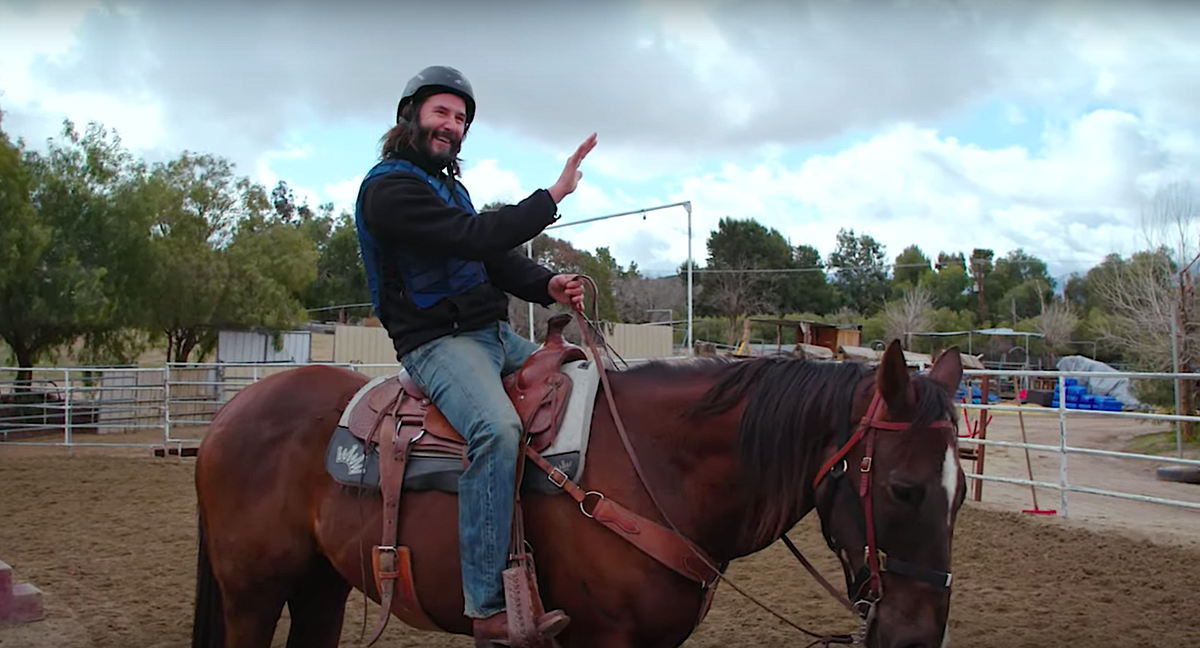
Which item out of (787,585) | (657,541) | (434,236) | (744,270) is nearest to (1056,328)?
(744,270)

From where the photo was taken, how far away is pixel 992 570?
6449 millimetres

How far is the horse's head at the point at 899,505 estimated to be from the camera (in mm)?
2109

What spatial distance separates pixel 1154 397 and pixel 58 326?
87.5 feet

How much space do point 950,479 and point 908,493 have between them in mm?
121

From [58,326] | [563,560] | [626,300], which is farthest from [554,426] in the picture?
[626,300]

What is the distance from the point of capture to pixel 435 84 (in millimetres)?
2865

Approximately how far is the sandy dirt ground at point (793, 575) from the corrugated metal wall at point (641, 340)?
14954 mm

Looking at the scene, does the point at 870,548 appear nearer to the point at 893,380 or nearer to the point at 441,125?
the point at 893,380

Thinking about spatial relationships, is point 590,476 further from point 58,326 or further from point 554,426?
point 58,326

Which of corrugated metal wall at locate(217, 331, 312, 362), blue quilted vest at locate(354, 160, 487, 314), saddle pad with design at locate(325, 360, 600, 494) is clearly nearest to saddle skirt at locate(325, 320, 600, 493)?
saddle pad with design at locate(325, 360, 600, 494)

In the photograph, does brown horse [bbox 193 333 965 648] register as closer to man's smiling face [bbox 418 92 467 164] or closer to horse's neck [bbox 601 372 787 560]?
horse's neck [bbox 601 372 787 560]

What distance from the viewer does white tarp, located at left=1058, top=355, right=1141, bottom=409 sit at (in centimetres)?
2720

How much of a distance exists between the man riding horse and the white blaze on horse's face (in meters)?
1.11

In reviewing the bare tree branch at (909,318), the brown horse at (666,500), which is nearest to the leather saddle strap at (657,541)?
the brown horse at (666,500)
